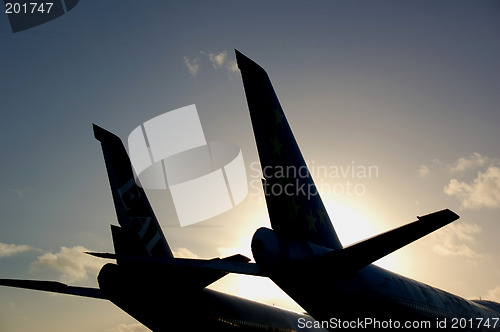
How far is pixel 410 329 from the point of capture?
8.27 meters

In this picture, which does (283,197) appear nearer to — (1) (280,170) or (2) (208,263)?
(1) (280,170)

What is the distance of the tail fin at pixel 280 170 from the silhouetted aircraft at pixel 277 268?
22 millimetres

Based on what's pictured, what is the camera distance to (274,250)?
6.26m

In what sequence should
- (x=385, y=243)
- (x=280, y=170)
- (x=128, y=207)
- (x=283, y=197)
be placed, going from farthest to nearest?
(x=128, y=207), (x=280, y=170), (x=283, y=197), (x=385, y=243)

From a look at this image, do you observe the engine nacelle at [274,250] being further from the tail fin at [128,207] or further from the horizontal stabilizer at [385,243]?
the tail fin at [128,207]

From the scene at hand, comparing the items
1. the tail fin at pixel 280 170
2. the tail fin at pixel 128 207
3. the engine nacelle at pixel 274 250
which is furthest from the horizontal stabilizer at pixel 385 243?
the tail fin at pixel 128 207

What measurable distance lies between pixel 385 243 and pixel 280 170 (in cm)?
292

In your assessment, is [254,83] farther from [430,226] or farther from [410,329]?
[410,329]

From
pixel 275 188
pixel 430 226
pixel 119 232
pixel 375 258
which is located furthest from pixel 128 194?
pixel 430 226

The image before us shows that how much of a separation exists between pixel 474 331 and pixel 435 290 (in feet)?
7.66

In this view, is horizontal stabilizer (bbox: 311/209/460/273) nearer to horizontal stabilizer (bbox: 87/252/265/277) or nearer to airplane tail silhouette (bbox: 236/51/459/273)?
airplane tail silhouette (bbox: 236/51/459/273)

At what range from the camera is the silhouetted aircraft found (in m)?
6.20

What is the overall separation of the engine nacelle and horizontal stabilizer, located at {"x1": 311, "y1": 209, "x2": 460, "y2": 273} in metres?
0.53

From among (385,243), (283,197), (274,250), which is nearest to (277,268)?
(274,250)
